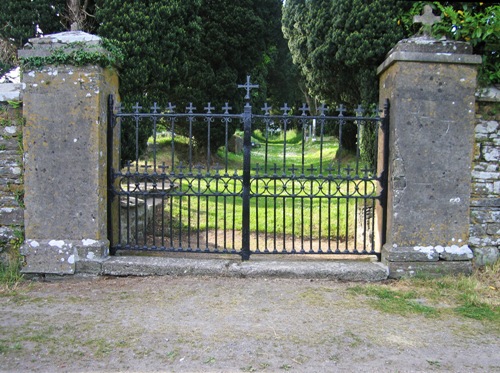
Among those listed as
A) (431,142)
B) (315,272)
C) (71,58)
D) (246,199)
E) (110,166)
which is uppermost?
(71,58)

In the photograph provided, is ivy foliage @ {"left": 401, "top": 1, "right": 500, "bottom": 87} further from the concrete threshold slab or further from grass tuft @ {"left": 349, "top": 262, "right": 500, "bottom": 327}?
the concrete threshold slab

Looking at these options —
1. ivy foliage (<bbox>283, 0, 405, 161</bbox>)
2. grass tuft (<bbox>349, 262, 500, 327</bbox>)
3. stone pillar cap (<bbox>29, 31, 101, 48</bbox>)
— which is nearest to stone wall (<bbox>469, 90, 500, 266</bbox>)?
grass tuft (<bbox>349, 262, 500, 327</bbox>)

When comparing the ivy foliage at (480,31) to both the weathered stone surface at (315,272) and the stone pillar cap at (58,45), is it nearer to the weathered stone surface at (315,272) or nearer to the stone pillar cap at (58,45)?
the weathered stone surface at (315,272)

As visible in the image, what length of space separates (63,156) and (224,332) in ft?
9.08

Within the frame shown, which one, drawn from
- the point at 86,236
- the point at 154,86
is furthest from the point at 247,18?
the point at 86,236

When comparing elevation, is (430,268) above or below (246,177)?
below

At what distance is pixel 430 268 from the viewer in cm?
496

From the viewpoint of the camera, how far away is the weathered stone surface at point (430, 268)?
4.96 m

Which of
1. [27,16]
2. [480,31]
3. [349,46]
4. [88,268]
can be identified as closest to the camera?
[480,31]

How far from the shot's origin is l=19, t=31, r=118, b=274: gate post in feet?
16.3

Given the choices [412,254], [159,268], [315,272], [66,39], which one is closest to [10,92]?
[66,39]

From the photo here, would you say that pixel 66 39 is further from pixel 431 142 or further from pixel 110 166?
pixel 431 142

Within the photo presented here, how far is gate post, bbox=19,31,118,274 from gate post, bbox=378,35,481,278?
3.33m

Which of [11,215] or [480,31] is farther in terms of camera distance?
[11,215]
